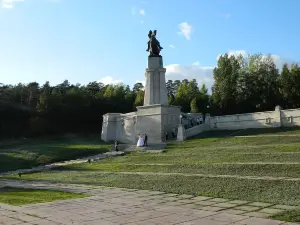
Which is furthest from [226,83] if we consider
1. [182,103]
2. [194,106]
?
[182,103]

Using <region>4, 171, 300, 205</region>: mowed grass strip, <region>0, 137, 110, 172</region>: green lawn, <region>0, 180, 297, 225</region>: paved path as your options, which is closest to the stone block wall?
<region>0, 137, 110, 172</region>: green lawn

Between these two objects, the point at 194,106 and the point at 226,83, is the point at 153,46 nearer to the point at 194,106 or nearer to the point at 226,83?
the point at 194,106

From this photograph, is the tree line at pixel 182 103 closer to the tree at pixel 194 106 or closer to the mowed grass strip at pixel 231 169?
the tree at pixel 194 106

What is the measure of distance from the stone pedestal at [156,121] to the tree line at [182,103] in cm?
1968

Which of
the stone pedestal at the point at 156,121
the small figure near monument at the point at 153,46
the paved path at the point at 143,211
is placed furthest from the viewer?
the small figure near monument at the point at 153,46

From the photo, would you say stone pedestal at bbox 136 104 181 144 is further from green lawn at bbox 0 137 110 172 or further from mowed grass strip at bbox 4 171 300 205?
mowed grass strip at bbox 4 171 300 205

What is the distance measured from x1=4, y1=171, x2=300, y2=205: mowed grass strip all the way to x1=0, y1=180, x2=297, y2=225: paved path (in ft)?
2.21

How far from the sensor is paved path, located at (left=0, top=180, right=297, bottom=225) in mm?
7023

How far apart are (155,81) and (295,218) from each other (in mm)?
27261

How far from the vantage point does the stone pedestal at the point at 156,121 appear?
3155cm

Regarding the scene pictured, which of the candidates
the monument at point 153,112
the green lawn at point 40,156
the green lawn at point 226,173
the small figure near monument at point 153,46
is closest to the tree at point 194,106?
the monument at point 153,112

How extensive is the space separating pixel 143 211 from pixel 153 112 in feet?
79.3

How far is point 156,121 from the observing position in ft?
104

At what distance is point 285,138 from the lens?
71.8 feet
